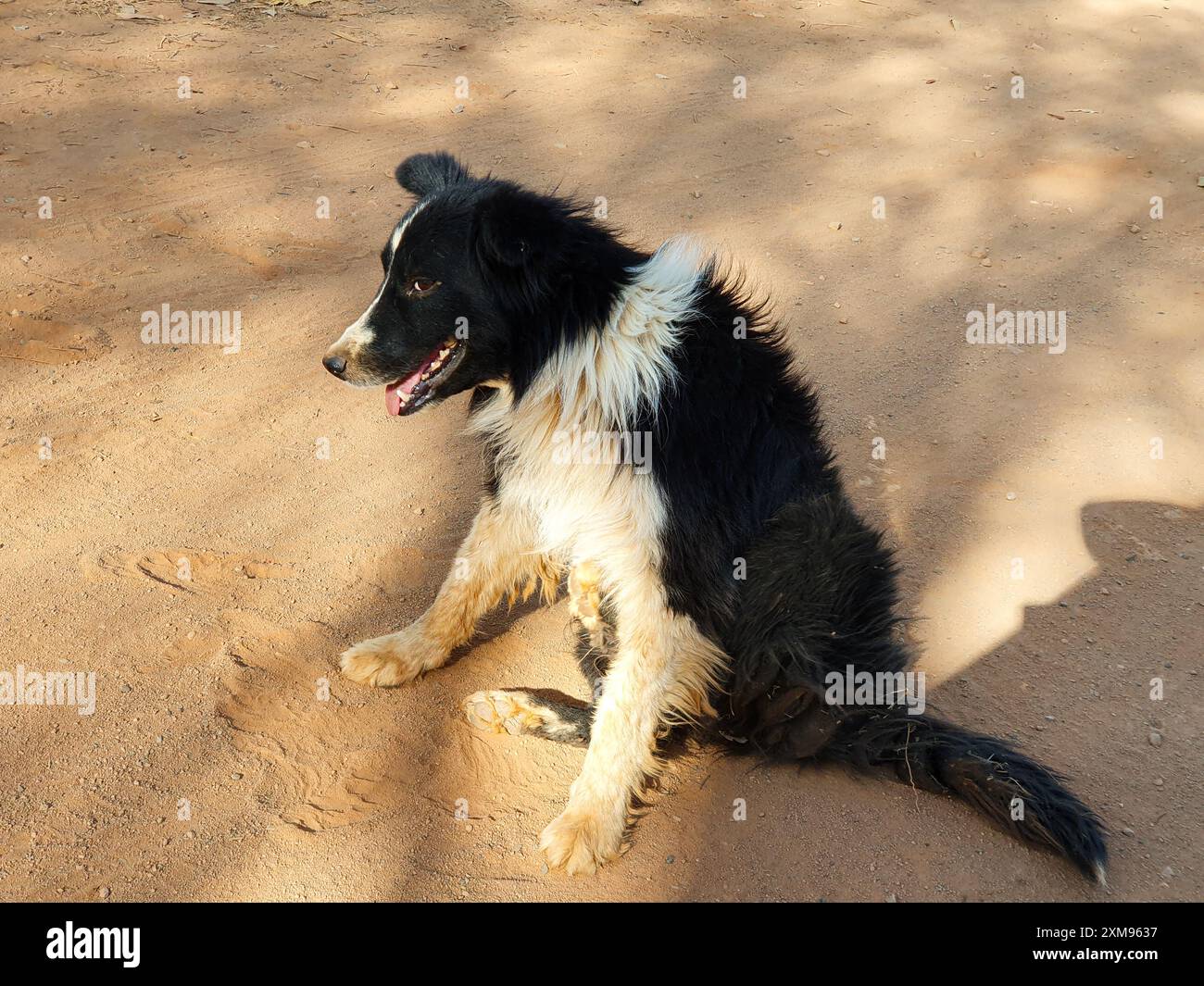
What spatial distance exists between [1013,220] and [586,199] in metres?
3.31

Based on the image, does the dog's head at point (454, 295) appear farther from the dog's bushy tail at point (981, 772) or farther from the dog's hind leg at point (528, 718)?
the dog's bushy tail at point (981, 772)

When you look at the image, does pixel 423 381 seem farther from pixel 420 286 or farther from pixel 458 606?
pixel 458 606

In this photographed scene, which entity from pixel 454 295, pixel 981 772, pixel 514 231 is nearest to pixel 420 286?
pixel 454 295

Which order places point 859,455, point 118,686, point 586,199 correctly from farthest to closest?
1. point 586,199
2. point 859,455
3. point 118,686

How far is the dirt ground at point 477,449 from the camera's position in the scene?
3738 millimetres

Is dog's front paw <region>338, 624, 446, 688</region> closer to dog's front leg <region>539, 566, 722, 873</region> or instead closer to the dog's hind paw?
the dog's hind paw

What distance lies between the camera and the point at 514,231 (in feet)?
11.4

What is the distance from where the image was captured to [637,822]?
3.84 m

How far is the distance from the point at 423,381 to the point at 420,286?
1.12ft

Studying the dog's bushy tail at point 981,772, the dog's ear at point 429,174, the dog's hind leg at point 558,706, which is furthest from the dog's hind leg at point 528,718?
the dog's ear at point 429,174

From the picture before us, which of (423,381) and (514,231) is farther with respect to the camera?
(423,381)

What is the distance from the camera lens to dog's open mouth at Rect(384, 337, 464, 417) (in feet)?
12.3

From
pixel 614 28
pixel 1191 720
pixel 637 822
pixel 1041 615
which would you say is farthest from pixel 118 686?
pixel 614 28
